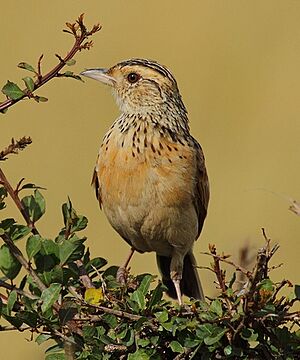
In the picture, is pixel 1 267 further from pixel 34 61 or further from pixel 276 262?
pixel 34 61

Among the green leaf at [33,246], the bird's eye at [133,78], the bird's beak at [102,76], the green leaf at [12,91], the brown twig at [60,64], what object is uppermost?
the bird's eye at [133,78]

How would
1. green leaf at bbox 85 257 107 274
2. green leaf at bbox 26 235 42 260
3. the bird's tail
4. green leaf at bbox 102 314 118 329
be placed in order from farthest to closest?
the bird's tail
green leaf at bbox 85 257 107 274
green leaf at bbox 26 235 42 260
green leaf at bbox 102 314 118 329

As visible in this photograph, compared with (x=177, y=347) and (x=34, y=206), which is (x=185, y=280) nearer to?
(x=34, y=206)

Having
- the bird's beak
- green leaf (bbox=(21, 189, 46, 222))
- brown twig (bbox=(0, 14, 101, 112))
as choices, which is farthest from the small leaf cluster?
the bird's beak

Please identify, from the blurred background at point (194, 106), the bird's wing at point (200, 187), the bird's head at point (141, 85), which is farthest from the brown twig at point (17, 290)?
the blurred background at point (194, 106)

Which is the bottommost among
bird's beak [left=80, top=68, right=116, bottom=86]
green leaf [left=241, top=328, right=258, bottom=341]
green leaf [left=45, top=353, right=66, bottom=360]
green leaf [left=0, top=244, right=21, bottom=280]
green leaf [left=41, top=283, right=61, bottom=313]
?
green leaf [left=45, top=353, right=66, bottom=360]

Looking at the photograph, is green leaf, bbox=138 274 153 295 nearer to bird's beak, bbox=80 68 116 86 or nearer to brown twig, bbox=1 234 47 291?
brown twig, bbox=1 234 47 291

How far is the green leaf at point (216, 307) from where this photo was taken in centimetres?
315

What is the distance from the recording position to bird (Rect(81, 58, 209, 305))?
4.92 metres

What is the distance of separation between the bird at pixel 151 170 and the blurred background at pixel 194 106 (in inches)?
106

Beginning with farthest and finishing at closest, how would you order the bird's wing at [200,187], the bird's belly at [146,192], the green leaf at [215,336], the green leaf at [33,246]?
the bird's wing at [200,187] → the bird's belly at [146,192] → the green leaf at [33,246] → the green leaf at [215,336]

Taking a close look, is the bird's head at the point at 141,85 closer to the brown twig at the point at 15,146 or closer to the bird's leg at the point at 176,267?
the bird's leg at the point at 176,267

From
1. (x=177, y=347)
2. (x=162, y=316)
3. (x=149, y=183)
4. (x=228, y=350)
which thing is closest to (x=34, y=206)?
(x=162, y=316)

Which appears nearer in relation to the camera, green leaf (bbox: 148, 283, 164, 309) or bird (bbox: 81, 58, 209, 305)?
green leaf (bbox: 148, 283, 164, 309)
